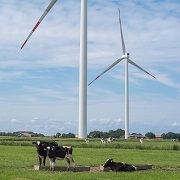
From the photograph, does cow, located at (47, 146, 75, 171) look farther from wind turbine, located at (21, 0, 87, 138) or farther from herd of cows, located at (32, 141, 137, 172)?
wind turbine, located at (21, 0, 87, 138)

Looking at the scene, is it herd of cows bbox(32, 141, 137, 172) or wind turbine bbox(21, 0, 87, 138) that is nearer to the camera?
herd of cows bbox(32, 141, 137, 172)

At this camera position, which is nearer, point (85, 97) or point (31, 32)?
point (31, 32)

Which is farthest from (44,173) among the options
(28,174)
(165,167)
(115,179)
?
(165,167)

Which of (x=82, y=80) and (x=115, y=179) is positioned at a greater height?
(x=82, y=80)

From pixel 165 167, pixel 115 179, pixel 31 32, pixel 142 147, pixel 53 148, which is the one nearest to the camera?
pixel 115 179

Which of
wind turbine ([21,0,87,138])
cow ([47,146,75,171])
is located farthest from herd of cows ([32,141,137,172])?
wind turbine ([21,0,87,138])

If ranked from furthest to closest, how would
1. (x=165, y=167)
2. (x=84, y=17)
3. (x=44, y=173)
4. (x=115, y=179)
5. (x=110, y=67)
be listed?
(x=110, y=67) → (x=84, y=17) → (x=165, y=167) → (x=44, y=173) → (x=115, y=179)

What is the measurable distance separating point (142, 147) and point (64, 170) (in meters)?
32.7

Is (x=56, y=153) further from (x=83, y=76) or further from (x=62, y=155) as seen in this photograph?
(x=83, y=76)

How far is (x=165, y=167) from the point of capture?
25906 millimetres

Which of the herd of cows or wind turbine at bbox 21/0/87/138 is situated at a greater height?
wind turbine at bbox 21/0/87/138

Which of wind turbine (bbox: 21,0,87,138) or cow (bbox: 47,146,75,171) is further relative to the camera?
wind turbine (bbox: 21,0,87,138)

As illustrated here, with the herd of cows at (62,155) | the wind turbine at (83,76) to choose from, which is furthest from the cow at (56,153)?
the wind turbine at (83,76)

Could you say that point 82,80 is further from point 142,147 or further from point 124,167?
point 124,167
